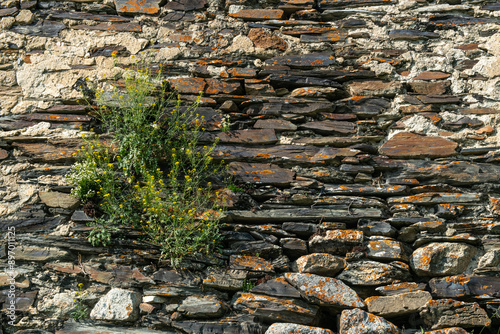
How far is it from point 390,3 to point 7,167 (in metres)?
4.26

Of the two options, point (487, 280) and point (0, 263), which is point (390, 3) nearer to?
point (487, 280)

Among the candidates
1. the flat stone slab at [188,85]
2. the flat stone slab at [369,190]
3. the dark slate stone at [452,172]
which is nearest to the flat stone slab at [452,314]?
the flat stone slab at [369,190]

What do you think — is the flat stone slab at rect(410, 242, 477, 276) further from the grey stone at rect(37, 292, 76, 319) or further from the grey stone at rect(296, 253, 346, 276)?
the grey stone at rect(37, 292, 76, 319)

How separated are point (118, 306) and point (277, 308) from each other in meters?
1.21

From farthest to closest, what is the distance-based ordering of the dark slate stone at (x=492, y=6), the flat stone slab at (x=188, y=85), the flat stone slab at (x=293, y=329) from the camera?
the dark slate stone at (x=492, y=6) → the flat stone slab at (x=188, y=85) → the flat stone slab at (x=293, y=329)

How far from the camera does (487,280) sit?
3447mm

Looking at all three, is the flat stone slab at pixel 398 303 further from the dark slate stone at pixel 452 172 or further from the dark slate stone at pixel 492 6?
the dark slate stone at pixel 492 6

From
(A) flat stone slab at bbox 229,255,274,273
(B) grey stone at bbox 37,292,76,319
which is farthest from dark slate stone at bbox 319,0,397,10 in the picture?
(B) grey stone at bbox 37,292,76,319

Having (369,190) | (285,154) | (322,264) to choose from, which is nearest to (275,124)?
(285,154)

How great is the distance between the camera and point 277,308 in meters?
3.30

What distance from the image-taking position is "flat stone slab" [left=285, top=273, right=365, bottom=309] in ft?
10.9

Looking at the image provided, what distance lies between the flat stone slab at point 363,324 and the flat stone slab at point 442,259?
544 millimetres

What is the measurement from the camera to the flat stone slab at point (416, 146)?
404cm

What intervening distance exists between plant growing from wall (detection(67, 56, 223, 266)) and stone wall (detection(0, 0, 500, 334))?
5.7 inches
